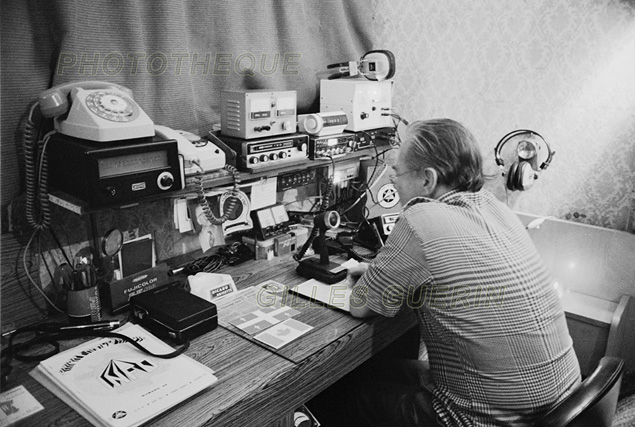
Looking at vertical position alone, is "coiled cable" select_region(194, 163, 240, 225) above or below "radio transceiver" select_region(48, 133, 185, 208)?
below

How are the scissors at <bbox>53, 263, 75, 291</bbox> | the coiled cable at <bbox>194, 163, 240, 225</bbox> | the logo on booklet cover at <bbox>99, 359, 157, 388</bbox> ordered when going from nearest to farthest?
the logo on booklet cover at <bbox>99, 359, 157, 388</bbox> < the scissors at <bbox>53, 263, 75, 291</bbox> < the coiled cable at <bbox>194, 163, 240, 225</bbox>

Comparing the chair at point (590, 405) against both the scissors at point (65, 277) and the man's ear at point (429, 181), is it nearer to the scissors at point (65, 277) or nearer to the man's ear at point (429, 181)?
the man's ear at point (429, 181)

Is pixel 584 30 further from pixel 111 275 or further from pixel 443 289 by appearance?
pixel 111 275

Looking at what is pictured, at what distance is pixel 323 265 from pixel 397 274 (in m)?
0.52

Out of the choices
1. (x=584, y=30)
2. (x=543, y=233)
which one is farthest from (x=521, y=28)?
(x=543, y=233)

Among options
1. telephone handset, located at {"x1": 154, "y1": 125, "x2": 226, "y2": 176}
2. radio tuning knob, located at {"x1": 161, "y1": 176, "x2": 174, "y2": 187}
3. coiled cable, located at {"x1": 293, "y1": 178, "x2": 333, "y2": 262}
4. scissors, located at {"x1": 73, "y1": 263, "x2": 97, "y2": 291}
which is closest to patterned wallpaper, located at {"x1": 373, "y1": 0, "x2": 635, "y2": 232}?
coiled cable, located at {"x1": 293, "y1": 178, "x2": 333, "y2": 262}

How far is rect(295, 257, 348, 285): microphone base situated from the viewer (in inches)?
77.0

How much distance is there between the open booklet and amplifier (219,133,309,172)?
724 mm

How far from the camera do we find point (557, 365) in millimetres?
1463

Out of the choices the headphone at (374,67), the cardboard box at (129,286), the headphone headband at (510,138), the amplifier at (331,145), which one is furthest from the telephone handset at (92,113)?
the headphone headband at (510,138)

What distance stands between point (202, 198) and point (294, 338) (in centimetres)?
60

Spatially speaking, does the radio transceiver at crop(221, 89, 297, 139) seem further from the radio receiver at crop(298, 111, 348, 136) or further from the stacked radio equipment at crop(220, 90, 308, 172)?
the radio receiver at crop(298, 111, 348, 136)

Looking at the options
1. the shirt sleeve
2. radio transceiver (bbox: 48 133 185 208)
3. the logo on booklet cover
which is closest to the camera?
the logo on booklet cover

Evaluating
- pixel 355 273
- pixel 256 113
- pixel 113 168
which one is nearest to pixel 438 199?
pixel 355 273
